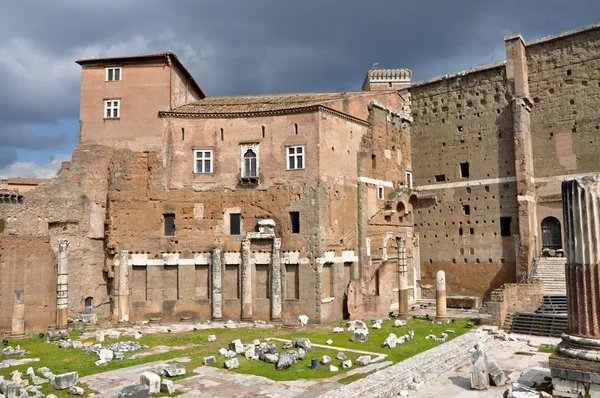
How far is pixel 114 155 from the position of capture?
27.3m

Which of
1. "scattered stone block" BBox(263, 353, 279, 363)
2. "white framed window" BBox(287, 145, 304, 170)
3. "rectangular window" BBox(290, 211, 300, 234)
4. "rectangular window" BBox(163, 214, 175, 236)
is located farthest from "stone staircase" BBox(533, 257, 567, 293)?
"rectangular window" BBox(163, 214, 175, 236)

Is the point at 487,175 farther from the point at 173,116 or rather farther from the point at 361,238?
the point at 173,116

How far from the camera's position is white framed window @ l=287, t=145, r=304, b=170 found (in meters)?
26.5

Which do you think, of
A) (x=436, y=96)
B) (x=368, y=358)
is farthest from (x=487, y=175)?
(x=368, y=358)

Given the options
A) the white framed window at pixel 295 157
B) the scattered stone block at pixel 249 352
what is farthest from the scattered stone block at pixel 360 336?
the white framed window at pixel 295 157

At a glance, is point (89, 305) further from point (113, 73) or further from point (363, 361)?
point (363, 361)

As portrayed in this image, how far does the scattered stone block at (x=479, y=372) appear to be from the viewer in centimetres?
1376

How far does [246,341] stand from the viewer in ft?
66.2

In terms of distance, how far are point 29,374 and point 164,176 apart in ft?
44.7

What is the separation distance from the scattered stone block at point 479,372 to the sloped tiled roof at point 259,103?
1616 cm

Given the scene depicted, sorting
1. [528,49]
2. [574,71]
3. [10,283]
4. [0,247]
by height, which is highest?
[528,49]

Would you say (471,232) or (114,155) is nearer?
(114,155)

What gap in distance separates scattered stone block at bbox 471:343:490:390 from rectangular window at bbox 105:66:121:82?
78.7ft

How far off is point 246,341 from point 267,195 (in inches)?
349
